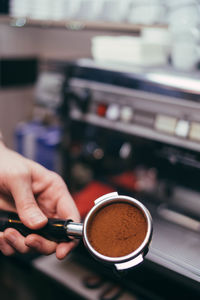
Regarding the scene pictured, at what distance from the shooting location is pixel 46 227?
0.74 m

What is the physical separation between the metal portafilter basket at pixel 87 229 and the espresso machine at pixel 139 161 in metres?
0.23

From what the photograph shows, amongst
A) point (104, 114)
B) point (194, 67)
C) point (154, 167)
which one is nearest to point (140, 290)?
point (154, 167)

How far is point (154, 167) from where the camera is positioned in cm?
120

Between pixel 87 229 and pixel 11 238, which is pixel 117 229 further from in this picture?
pixel 11 238

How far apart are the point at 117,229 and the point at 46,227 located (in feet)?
0.55

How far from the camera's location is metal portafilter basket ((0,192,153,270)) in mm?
628

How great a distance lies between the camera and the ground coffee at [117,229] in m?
0.65

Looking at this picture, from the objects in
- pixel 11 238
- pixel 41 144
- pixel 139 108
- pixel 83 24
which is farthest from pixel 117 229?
pixel 83 24

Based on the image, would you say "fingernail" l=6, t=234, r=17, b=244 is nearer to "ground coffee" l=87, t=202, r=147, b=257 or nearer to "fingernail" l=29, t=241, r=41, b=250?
"fingernail" l=29, t=241, r=41, b=250

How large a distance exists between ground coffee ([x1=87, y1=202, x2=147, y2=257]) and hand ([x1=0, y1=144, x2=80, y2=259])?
0.13m

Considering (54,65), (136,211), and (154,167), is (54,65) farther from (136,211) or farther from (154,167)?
(136,211)

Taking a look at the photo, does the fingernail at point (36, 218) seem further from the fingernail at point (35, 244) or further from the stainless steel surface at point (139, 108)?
the stainless steel surface at point (139, 108)

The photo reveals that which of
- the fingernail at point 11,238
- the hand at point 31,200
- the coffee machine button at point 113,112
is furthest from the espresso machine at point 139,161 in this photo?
the fingernail at point 11,238

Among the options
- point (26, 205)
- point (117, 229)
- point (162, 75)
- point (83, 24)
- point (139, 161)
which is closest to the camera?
point (117, 229)
